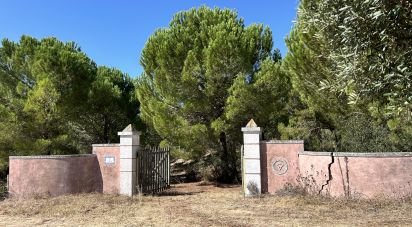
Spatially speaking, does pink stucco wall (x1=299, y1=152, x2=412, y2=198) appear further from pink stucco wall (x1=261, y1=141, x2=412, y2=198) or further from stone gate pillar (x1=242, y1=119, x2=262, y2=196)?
stone gate pillar (x1=242, y1=119, x2=262, y2=196)

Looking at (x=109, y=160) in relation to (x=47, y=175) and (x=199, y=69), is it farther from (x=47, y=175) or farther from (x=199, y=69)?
(x=199, y=69)

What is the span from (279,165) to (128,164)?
5156 millimetres

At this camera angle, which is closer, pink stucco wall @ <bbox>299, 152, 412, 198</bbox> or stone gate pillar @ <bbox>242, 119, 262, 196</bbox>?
pink stucco wall @ <bbox>299, 152, 412, 198</bbox>

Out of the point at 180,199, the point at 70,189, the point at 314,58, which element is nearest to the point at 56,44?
the point at 70,189

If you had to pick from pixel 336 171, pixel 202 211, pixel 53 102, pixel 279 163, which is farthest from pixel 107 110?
pixel 336 171

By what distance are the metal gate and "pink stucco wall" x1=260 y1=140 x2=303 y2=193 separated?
167 inches

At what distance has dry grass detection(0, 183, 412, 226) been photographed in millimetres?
9453

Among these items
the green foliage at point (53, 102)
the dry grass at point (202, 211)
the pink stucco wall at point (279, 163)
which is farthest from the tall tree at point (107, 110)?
the pink stucco wall at point (279, 163)

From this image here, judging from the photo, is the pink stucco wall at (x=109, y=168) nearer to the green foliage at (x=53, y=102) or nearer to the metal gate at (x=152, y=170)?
the metal gate at (x=152, y=170)

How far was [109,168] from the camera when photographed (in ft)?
47.0

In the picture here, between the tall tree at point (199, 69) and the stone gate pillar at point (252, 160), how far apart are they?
150 inches

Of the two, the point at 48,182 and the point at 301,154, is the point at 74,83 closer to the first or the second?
the point at 48,182

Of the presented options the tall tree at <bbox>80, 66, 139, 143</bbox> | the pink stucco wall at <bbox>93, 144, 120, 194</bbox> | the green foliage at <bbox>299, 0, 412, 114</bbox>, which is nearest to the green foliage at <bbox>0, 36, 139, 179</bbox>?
the tall tree at <bbox>80, 66, 139, 143</bbox>

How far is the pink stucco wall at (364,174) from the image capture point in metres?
11.1
